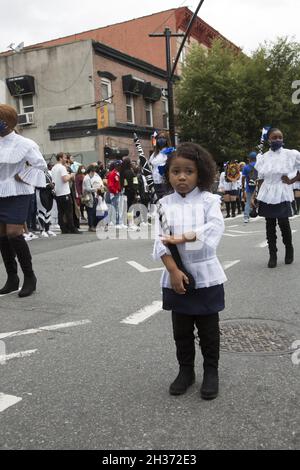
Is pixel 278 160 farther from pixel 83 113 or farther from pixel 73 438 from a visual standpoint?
pixel 83 113

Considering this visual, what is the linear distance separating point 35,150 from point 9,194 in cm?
55

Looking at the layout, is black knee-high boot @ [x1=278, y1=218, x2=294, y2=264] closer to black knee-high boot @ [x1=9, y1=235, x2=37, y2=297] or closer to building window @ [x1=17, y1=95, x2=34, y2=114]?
black knee-high boot @ [x1=9, y1=235, x2=37, y2=297]

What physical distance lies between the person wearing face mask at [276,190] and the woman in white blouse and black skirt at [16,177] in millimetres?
3102

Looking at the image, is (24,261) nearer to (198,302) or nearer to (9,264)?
(9,264)

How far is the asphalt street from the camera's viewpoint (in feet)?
8.53

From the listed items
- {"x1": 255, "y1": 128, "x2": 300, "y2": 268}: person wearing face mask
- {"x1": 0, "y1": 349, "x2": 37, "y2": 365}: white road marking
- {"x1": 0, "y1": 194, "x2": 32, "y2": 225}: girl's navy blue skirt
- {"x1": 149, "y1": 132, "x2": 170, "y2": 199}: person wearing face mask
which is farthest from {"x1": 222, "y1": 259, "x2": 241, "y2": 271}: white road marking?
{"x1": 0, "y1": 349, "x2": 37, "y2": 365}: white road marking

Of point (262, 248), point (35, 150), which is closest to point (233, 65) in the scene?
point (262, 248)

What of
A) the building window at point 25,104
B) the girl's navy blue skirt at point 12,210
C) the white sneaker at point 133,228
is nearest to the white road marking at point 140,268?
the girl's navy blue skirt at point 12,210

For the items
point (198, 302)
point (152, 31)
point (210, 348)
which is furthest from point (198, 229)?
point (152, 31)

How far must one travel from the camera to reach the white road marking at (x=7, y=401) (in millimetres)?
2953

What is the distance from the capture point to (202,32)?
3756cm

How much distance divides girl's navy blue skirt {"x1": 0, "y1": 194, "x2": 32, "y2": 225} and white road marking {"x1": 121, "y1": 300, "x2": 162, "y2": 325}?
67.7 inches

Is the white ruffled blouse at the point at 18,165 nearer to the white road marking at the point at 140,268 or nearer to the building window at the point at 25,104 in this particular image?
the white road marking at the point at 140,268

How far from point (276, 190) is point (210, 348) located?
4.26 m
